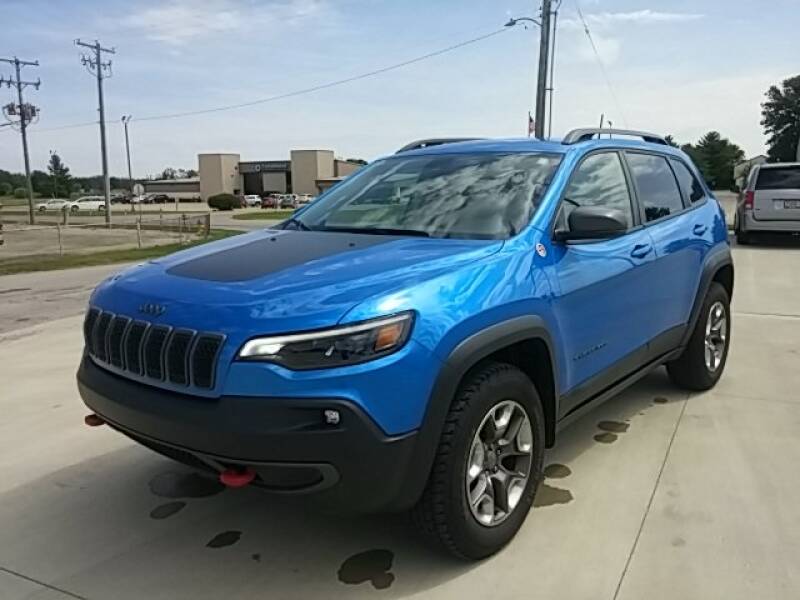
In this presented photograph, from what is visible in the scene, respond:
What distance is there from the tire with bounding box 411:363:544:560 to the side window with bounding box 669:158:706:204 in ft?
8.25

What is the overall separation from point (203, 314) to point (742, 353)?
515cm

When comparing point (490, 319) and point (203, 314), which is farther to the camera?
point (490, 319)

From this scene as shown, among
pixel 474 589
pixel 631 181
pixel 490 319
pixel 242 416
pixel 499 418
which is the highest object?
pixel 631 181

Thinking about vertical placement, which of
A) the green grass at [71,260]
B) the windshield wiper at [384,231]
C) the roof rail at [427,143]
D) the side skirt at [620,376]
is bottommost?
the green grass at [71,260]

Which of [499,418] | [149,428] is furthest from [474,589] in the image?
[149,428]

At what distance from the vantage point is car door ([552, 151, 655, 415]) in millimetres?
3240

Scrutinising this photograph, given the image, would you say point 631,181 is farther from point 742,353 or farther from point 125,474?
point 125,474

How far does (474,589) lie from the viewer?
105 inches

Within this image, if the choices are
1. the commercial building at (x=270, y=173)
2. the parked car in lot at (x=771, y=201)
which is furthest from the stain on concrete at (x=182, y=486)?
the commercial building at (x=270, y=173)

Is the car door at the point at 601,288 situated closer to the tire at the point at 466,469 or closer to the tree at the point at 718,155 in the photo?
the tire at the point at 466,469

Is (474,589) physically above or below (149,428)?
below

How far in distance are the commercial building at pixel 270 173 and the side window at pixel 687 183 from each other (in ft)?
289

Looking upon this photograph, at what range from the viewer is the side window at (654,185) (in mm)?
4164

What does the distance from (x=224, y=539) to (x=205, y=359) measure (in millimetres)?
1094
